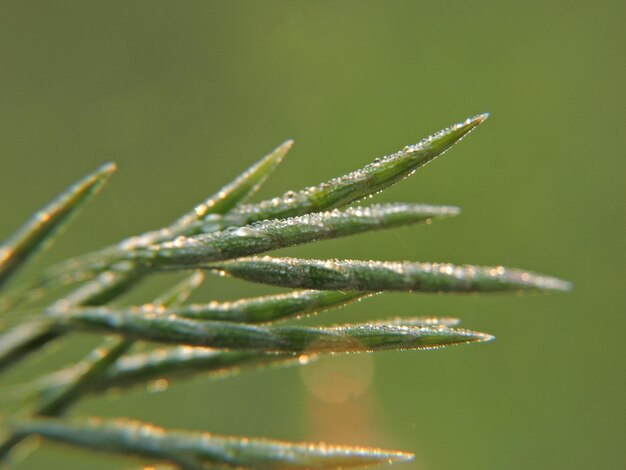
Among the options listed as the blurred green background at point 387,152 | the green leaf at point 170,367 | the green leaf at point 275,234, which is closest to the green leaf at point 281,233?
the green leaf at point 275,234

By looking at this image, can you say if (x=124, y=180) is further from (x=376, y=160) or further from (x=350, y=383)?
(x=376, y=160)

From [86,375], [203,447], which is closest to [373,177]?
[203,447]

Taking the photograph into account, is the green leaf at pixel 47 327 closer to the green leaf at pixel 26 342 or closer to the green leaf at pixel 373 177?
the green leaf at pixel 26 342

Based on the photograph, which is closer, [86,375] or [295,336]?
[295,336]

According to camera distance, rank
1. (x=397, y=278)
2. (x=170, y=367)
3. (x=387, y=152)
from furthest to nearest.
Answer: (x=387, y=152) < (x=170, y=367) < (x=397, y=278)

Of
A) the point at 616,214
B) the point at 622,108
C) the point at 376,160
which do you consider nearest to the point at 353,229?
the point at 376,160

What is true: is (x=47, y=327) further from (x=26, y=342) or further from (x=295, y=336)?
(x=295, y=336)
